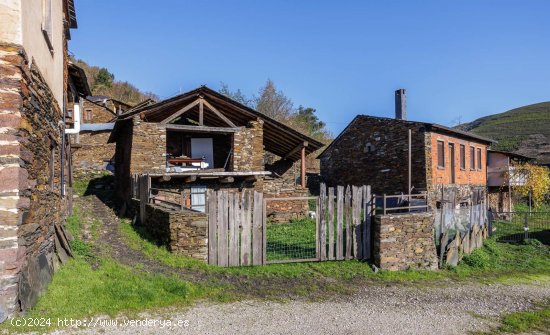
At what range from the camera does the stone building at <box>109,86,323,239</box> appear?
591 inches

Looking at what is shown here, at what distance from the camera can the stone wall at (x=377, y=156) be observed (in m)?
20.1

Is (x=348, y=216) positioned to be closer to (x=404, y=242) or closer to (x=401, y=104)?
(x=404, y=242)

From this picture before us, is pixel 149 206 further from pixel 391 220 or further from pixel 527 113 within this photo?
pixel 527 113

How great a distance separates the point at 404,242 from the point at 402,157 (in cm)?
1104

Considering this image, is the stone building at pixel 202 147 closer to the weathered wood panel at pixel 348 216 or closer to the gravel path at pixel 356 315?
the weathered wood panel at pixel 348 216

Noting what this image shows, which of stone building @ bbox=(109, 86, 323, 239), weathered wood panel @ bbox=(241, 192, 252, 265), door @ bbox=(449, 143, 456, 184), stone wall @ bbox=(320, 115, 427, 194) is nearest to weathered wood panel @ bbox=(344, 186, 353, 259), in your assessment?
weathered wood panel @ bbox=(241, 192, 252, 265)

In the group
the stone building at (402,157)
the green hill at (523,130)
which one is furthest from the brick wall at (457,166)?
the green hill at (523,130)

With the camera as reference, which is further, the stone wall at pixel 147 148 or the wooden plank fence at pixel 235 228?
the stone wall at pixel 147 148

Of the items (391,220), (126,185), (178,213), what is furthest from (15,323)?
(126,185)

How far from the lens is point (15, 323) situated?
196 inches

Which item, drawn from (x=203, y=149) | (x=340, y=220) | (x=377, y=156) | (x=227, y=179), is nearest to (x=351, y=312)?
(x=340, y=220)

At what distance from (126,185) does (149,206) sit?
16.6 ft

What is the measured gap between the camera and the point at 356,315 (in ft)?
21.8

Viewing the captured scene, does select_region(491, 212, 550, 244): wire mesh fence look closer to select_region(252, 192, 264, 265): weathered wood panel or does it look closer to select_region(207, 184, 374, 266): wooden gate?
select_region(207, 184, 374, 266): wooden gate
